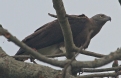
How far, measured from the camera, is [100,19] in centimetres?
784

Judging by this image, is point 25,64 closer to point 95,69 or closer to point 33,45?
point 95,69

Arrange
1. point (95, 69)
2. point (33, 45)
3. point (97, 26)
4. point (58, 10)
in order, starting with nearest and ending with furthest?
1. point (58, 10)
2. point (95, 69)
3. point (33, 45)
4. point (97, 26)

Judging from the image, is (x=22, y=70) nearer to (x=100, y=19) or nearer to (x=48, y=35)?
(x=48, y=35)

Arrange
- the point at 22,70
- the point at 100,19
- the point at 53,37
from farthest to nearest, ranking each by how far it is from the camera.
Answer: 1. the point at 100,19
2. the point at 53,37
3. the point at 22,70

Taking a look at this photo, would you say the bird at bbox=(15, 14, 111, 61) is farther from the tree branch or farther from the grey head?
the tree branch

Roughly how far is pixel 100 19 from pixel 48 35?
1.77 meters

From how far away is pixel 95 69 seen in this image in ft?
12.4

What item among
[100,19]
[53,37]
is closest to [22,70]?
[53,37]

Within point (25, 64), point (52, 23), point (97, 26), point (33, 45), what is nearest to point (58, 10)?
point (25, 64)

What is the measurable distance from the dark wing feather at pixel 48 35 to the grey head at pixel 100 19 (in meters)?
0.79

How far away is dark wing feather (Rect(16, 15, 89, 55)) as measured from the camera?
251 inches

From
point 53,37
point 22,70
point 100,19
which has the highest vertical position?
point 100,19

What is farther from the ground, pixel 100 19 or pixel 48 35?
pixel 100 19

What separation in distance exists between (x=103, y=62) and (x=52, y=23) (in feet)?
11.8
